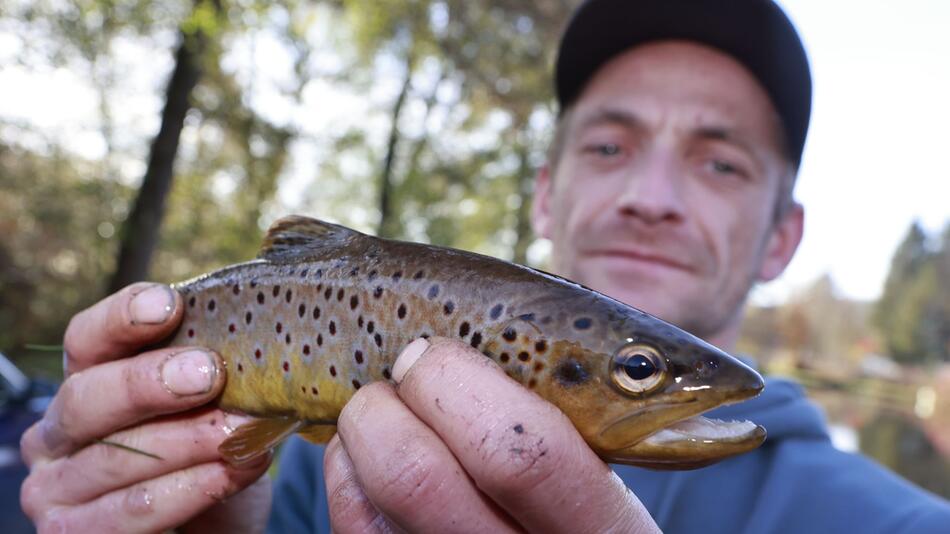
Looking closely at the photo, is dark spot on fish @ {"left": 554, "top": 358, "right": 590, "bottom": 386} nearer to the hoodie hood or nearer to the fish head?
the fish head

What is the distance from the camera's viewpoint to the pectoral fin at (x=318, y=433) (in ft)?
6.19

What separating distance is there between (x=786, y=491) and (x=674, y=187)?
Result: 1369 millimetres

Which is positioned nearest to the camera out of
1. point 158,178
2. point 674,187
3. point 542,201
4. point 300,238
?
point 300,238

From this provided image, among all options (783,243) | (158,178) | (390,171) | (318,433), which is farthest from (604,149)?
(390,171)

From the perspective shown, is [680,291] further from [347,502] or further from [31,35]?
[31,35]

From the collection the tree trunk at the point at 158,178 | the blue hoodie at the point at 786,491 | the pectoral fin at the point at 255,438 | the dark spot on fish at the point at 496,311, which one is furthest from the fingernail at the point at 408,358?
the tree trunk at the point at 158,178

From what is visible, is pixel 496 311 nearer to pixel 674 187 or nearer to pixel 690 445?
pixel 690 445

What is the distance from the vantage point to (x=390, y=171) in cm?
1842

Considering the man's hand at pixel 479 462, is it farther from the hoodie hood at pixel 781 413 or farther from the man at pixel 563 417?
the hoodie hood at pixel 781 413

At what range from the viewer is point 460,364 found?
1.35 m

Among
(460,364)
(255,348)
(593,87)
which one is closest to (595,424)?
(460,364)

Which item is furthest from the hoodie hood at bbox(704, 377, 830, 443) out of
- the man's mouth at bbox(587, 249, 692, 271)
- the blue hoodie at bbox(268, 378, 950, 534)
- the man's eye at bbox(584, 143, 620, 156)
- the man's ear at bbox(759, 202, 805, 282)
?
the man's eye at bbox(584, 143, 620, 156)

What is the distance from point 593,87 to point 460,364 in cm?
258

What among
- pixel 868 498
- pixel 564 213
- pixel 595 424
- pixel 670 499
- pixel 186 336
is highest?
pixel 564 213
